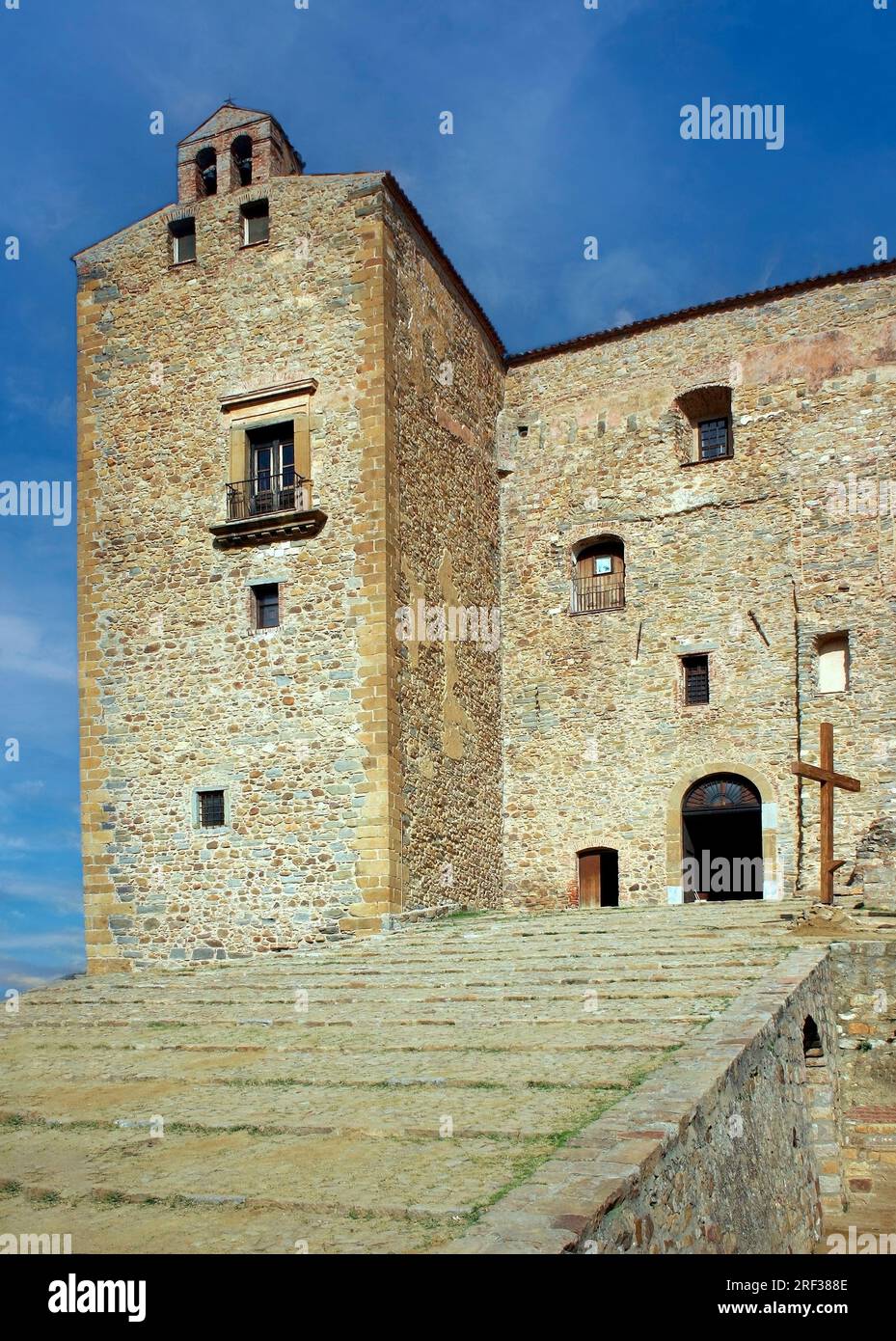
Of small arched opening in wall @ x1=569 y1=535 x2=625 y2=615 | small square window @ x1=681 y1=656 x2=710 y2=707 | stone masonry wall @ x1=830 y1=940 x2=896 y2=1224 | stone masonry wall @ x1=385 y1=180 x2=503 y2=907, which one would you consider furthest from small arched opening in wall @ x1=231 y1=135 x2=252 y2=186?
stone masonry wall @ x1=830 y1=940 x2=896 y2=1224

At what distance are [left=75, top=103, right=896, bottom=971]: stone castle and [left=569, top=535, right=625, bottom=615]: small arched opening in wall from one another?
0.17 ft

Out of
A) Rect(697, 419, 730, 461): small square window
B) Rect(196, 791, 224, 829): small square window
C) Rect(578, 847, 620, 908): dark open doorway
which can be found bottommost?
Rect(578, 847, 620, 908): dark open doorway

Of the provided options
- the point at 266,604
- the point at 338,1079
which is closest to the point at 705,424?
the point at 266,604

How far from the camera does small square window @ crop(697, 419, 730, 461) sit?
19.2 metres

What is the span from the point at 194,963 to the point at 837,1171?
8.96 m

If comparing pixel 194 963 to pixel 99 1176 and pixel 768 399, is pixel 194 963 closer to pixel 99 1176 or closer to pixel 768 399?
pixel 99 1176

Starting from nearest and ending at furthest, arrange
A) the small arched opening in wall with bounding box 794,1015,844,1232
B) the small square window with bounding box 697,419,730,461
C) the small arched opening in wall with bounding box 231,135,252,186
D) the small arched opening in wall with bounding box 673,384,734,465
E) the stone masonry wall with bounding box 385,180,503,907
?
the small arched opening in wall with bounding box 794,1015,844,1232
the stone masonry wall with bounding box 385,180,503,907
the small arched opening in wall with bounding box 231,135,252,186
the small arched opening in wall with bounding box 673,384,734,465
the small square window with bounding box 697,419,730,461

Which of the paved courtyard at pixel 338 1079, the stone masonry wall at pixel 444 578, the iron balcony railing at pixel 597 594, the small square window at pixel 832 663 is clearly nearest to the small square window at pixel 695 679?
the iron balcony railing at pixel 597 594

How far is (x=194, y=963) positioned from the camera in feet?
52.1

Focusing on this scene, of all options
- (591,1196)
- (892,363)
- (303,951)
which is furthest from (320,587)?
(591,1196)

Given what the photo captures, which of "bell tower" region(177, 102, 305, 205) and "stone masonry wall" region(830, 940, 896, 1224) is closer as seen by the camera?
"stone masonry wall" region(830, 940, 896, 1224)

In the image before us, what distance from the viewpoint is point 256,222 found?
17.5 meters

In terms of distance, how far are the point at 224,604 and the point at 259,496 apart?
1.52m

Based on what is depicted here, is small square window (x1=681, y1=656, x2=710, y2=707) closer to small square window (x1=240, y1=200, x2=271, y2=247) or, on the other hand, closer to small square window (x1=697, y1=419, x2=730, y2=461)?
small square window (x1=697, y1=419, x2=730, y2=461)
